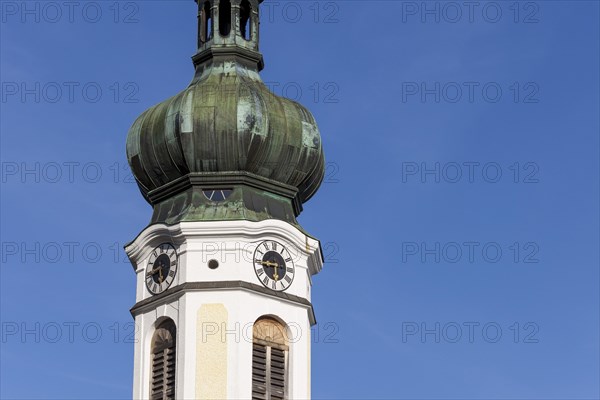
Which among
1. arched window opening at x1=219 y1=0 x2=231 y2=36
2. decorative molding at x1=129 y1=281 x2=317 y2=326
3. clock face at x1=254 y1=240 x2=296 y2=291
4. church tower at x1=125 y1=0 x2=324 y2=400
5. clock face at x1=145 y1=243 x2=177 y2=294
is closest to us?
church tower at x1=125 y1=0 x2=324 y2=400

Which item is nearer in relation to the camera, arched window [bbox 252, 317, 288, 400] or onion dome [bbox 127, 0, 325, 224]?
arched window [bbox 252, 317, 288, 400]

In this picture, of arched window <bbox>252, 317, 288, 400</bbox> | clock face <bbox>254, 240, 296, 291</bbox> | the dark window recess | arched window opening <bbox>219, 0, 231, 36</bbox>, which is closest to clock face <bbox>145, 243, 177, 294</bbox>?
the dark window recess

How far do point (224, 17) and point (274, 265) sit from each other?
686cm

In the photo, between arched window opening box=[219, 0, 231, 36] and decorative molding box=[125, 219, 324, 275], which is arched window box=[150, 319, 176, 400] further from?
arched window opening box=[219, 0, 231, 36]

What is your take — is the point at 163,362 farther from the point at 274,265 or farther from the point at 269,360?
the point at 274,265

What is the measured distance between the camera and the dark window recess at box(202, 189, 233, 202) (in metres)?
51.7

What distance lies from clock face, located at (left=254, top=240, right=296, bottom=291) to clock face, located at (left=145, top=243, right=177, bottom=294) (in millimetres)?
1824

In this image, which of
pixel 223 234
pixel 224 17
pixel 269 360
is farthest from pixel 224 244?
pixel 224 17

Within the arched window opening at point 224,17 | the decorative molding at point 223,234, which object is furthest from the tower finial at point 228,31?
the decorative molding at point 223,234

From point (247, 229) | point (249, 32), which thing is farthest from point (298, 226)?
point (249, 32)

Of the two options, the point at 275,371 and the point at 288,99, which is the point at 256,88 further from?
the point at 275,371

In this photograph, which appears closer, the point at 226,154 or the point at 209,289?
the point at 209,289

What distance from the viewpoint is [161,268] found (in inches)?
2016

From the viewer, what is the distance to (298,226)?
5200 cm
